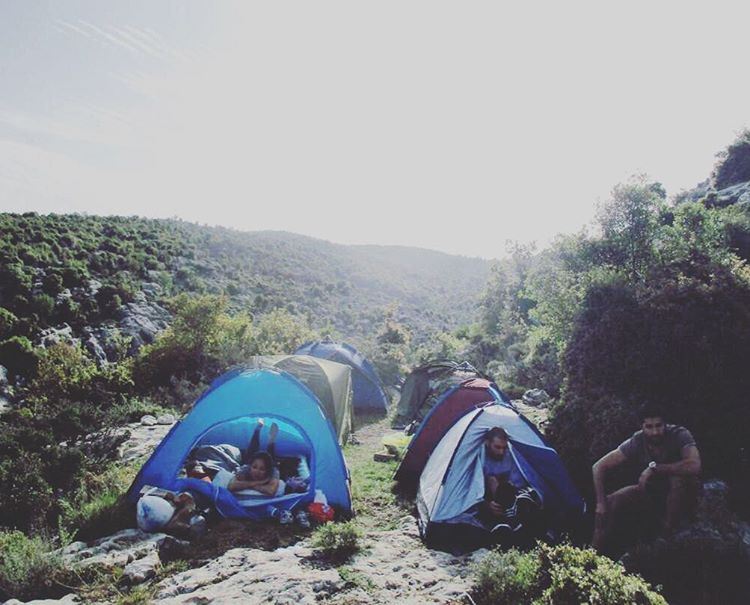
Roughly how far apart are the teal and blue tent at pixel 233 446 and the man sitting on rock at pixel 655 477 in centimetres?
329

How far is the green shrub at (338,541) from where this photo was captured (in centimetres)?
562

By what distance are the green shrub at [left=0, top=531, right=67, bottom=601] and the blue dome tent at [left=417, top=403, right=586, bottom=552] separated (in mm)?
3915

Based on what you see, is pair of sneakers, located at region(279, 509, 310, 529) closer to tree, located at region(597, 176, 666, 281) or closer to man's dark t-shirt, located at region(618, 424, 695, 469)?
man's dark t-shirt, located at region(618, 424, 695, 469)

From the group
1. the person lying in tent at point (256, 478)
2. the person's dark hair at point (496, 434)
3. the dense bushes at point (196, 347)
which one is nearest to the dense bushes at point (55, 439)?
the dense bushes at point (196, 347)

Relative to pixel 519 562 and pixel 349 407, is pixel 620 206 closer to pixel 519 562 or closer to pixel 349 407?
pixel 349 407

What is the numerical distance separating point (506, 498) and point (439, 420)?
2603 mm

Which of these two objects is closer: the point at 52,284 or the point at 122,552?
the point at 122,552

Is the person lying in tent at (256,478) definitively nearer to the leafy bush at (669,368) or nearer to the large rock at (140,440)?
the large rock at (140,440)

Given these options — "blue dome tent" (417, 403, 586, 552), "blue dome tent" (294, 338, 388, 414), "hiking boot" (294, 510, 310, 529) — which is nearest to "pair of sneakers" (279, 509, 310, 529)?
"hiking boot" (294, 510, 310, 529)

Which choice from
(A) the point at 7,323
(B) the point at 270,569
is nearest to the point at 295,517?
(B) the point at 270,569

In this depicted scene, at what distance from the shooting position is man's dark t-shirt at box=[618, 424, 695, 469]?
5691mm

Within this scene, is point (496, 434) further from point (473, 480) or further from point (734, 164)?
point (734, 164)

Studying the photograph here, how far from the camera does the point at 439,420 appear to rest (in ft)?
29.1

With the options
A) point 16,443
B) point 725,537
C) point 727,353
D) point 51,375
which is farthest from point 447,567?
point 51,375
